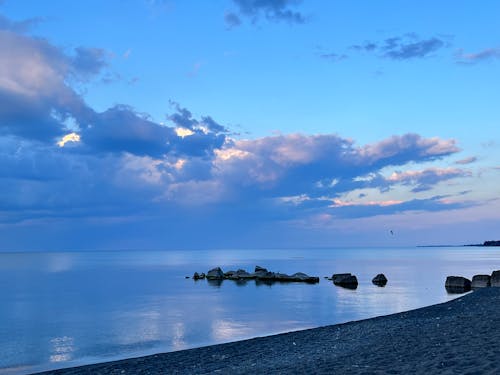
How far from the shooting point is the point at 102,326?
4312 cm

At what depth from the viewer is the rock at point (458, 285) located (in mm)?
67688

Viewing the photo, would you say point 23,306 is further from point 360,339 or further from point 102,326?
point 360,339

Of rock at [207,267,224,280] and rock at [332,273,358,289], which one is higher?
rock at [207,267,224,280]

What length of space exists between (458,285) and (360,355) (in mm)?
58636

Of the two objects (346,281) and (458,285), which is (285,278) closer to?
(346,281)

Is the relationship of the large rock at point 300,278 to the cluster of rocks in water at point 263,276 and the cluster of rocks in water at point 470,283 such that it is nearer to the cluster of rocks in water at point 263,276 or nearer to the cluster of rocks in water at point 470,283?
the cluster of rocks in water at point 263,276

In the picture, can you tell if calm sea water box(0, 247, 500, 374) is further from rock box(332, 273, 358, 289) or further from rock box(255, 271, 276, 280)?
rock box(255, 271, 276, 280)

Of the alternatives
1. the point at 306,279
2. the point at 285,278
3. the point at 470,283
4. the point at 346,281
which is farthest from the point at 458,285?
the point at 285,278

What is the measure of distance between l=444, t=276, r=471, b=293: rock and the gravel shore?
46.4 m

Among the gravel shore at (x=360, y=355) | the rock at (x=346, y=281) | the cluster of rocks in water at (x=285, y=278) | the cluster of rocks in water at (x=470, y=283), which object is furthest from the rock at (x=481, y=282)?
the gravel shore at (x=360, y=355)

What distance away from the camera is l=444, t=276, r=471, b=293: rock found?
67688mm

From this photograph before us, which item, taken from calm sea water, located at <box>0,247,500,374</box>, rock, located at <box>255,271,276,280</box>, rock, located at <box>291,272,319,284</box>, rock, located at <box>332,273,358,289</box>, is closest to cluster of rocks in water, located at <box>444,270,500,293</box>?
calm sea water, located at <box>0,247,500,374</box>

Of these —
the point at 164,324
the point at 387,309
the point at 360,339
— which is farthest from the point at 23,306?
the point at 360,339

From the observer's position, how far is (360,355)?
57.9 feet
